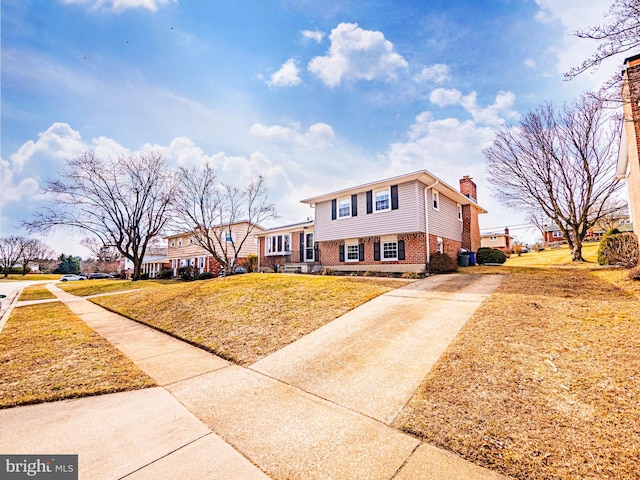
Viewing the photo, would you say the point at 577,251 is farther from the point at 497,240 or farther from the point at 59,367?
the point at 497,240

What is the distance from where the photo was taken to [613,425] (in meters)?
2.58

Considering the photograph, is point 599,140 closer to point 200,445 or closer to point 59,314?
point 200,445

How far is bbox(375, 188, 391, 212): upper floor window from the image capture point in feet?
49.9

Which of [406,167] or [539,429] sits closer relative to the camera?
[539,429]

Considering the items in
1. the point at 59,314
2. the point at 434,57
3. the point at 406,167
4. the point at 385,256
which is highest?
the point at 434,57

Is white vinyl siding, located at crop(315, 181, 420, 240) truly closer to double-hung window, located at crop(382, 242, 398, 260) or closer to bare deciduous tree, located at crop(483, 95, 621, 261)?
double-hung window, located at crop(382, 242, 398, 260)

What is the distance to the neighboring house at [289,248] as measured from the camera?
2023 cm

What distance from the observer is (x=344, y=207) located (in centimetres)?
1717

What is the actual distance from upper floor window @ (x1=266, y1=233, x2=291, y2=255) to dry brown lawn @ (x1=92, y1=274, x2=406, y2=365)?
1142 centimetres

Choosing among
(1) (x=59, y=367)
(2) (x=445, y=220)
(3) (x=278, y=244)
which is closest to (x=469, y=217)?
(2) (x=445, y=220)

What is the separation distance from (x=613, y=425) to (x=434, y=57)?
12.0 m

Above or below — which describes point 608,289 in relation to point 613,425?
above

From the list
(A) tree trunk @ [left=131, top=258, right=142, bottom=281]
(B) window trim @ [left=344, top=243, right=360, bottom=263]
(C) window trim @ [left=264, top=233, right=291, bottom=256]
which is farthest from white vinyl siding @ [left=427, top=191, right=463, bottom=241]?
(A) tree trunk @ [left=131, top=258, right=142, bottom=281]

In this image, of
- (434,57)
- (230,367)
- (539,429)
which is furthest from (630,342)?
(434,57)
